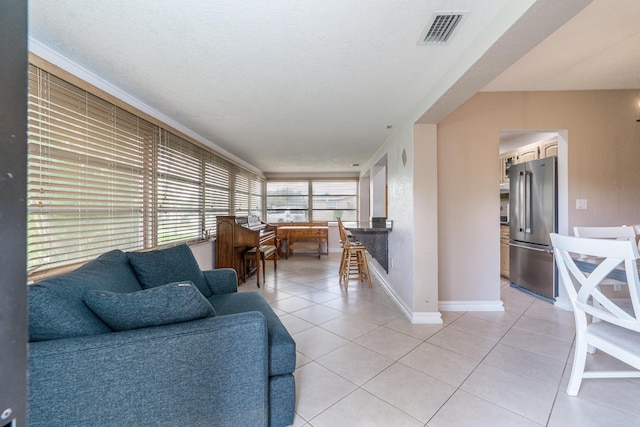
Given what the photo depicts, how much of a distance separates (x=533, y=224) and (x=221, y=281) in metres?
3.72

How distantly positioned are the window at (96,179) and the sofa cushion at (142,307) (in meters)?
0.47

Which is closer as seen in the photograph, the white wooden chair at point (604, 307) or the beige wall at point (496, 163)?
the white wooden chair at point (604, 307)

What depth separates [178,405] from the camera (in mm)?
970

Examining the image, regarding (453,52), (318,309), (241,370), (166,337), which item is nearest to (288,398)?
(241,370)

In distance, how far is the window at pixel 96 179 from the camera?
64.1 inches

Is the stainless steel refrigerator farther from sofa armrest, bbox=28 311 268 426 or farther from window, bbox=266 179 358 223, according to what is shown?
window, bbox=266 179 358 223

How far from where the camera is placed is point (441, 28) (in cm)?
148

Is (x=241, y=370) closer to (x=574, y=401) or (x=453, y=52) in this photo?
(x=574, y=401)

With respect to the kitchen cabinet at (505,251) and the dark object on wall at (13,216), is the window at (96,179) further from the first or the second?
the kitchen cabinet at (505,251)

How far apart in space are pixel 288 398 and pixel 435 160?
7.67ft

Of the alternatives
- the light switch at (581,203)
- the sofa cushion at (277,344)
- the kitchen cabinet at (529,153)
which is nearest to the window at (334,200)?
the kitchen cabinet at (529,153)

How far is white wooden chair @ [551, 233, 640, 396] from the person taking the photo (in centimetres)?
126

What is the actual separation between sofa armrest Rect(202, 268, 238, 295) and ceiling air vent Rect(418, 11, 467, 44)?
2.26 m

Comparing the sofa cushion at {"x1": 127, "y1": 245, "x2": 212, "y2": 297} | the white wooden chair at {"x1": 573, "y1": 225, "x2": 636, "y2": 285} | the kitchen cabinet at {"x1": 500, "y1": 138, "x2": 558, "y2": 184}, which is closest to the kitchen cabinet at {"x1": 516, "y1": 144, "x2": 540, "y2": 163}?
the kitchen cabinet at {"x1": 500, "y1": 138, "x2": 558, "y2": 184}
